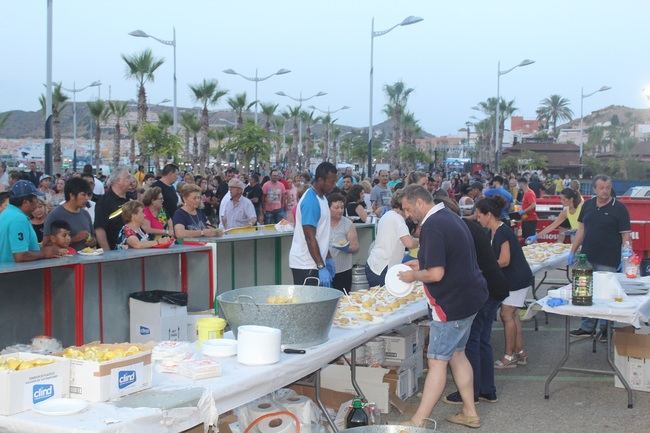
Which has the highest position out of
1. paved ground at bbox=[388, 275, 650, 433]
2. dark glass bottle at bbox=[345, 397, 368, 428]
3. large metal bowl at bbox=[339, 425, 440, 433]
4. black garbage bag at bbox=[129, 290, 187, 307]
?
large metal bowl at bbox=[339, 425, 440, 433]

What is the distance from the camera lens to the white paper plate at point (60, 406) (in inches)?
125

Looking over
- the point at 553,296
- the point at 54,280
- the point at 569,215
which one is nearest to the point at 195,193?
the point at 54,280

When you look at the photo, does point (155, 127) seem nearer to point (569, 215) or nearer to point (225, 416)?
point (569, 215)

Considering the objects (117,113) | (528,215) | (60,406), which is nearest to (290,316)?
(60,406)

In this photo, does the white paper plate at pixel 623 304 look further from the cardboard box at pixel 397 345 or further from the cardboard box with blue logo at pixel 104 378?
the cardboard box with blue logo at pixel 104 378

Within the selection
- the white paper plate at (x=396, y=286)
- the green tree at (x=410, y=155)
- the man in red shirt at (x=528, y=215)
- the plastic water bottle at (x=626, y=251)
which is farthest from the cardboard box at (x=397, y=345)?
the green tree at (x=410, y=155)

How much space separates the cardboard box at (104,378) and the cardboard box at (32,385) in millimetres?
40

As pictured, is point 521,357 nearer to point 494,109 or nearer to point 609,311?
point 609,311

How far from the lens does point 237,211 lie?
1140cm

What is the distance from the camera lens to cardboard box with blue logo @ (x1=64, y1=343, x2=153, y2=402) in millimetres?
3361

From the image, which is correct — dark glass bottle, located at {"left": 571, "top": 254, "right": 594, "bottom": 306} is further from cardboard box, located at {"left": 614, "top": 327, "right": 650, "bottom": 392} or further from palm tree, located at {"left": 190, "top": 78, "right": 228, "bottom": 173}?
palm tree, located at {"left": 190, "top": 78, "right": 228, "bottom": 173}

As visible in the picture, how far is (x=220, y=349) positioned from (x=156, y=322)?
3.03 m

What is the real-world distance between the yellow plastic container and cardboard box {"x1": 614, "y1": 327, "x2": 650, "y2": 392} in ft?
13.1

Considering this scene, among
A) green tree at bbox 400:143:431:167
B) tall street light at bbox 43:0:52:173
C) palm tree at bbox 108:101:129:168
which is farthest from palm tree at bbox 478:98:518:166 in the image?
tall street light at bbox 43:0:52:173
